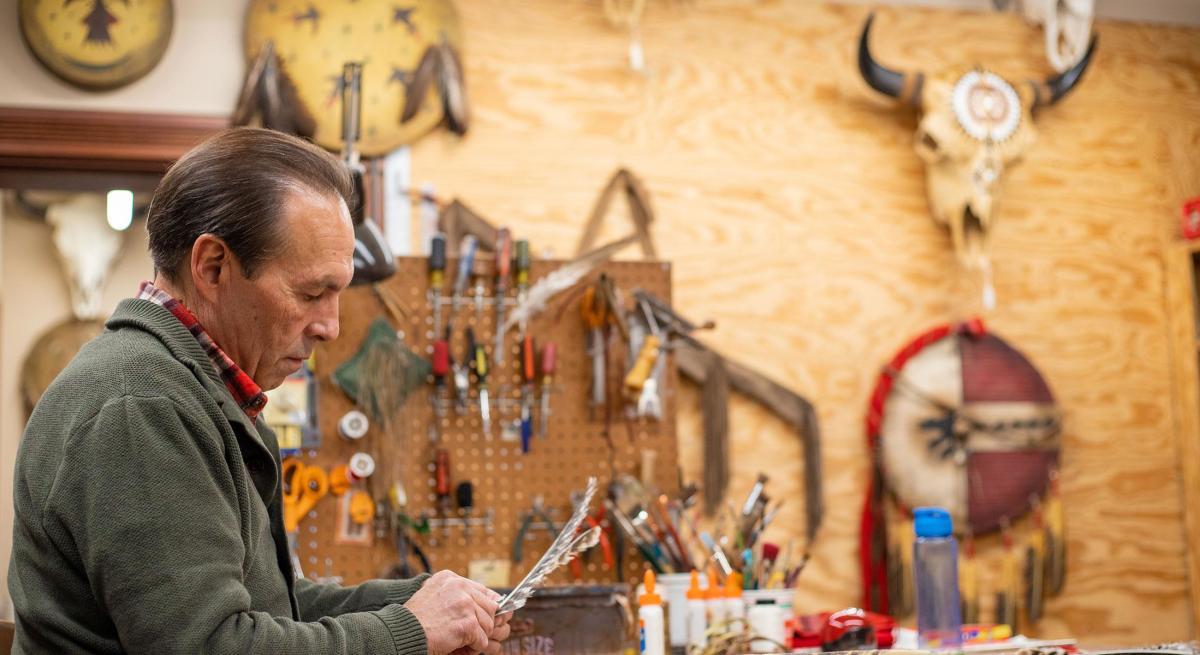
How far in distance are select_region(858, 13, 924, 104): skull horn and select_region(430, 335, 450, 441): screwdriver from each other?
1.55 m

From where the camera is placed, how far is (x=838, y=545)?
3676mm

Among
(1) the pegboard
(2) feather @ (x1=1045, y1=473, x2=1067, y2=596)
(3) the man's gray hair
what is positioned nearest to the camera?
(3) the man's gray hair

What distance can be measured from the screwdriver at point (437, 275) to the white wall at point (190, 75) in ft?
2.74

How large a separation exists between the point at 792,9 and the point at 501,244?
138cm

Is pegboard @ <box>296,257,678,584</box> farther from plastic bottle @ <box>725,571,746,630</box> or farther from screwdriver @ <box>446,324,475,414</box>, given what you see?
plastic bottle @ <box>725,571,746,630</box>

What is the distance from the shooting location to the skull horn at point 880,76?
3662mm

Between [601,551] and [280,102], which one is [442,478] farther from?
[280,102]

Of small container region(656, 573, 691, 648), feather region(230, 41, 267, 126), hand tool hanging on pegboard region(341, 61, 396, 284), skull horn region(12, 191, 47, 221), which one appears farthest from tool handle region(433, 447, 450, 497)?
skull horn region(12, 191, 47, 221)

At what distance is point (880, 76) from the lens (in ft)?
12.1

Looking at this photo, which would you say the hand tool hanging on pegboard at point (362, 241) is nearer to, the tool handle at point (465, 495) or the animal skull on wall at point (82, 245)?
the tool handle at point (465, 495)

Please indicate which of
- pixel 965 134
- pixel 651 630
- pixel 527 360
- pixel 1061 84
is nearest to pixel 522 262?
pixel 527 360

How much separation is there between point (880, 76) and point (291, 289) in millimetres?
2664

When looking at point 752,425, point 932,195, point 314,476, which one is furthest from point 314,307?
point 932,195

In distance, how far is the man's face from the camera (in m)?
1.40
